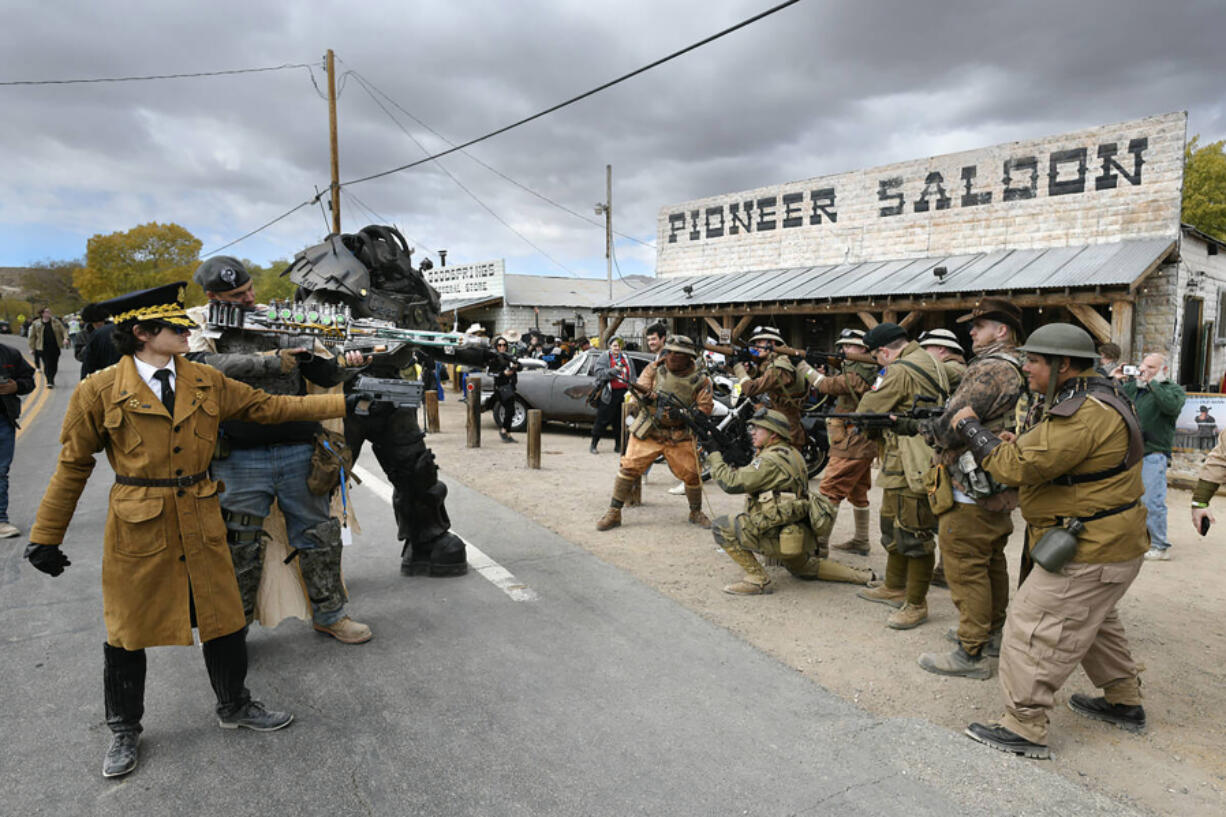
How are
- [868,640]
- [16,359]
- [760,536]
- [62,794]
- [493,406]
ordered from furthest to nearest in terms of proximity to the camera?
[493,406]
[16,359]
[760,536]
[868,640]
[62,794]

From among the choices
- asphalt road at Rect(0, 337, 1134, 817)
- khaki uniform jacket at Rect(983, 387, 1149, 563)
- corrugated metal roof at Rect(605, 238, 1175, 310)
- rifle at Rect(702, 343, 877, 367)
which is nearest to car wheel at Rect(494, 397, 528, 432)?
corrugated metal roof at Rect(605, 238, 1175, 310)

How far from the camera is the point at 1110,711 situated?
3.07m

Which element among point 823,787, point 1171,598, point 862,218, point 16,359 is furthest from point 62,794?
point 862,218

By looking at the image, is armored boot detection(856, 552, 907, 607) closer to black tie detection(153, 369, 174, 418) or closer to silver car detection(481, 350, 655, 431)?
black tie detection(153, 369, 174, 418)

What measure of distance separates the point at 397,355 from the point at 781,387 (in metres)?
3.34

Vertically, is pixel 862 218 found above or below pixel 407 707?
above

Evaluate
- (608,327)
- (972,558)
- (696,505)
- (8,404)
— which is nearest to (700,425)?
(696,505)

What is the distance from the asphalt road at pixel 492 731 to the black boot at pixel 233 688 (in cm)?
6

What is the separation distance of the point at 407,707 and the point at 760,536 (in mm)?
2468

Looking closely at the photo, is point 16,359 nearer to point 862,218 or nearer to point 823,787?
point 823,787

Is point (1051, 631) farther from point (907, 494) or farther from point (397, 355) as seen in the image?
point (397, 355)

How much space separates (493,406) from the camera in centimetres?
1241

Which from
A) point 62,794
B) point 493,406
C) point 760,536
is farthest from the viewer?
point 493,406

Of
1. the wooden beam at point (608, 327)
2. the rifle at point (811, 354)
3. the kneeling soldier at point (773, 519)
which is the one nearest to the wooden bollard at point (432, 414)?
the wooden beam at point (608, 327)
